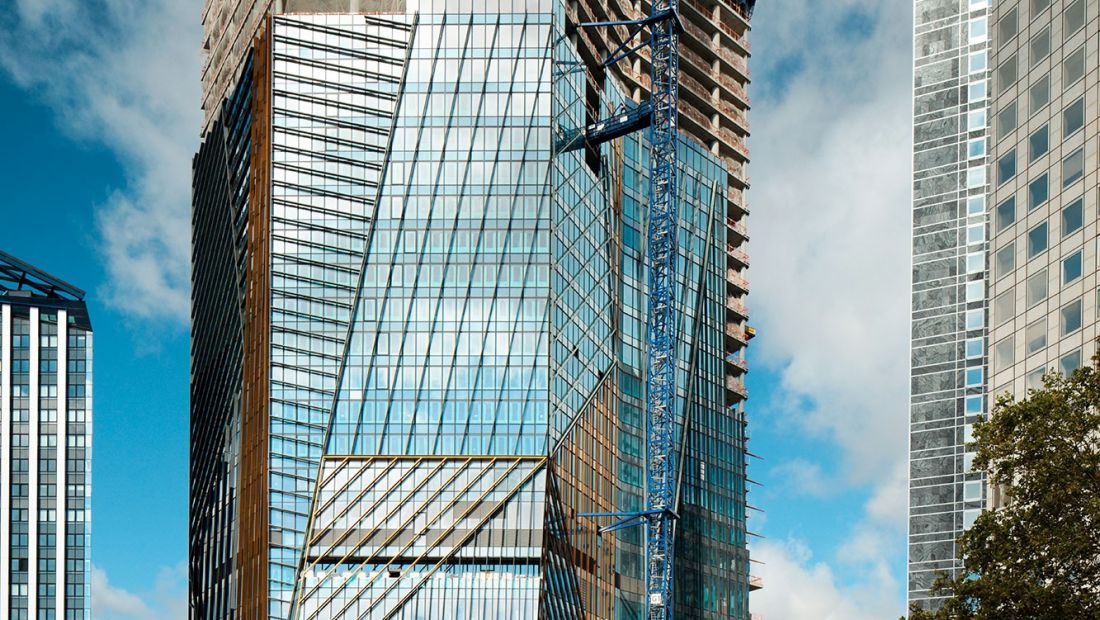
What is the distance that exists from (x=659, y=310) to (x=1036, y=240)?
9002 centimetres

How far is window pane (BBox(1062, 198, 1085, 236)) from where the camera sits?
248 ft

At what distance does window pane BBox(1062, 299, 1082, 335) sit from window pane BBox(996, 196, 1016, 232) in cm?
685

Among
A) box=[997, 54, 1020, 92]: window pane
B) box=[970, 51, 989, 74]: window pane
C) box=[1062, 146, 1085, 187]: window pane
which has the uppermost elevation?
box=[970, 51, 989, 74]: window pane

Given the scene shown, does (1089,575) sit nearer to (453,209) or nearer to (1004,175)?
(1004,175)

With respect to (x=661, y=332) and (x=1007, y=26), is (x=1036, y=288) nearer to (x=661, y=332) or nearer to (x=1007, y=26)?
(x=1007, y=26)

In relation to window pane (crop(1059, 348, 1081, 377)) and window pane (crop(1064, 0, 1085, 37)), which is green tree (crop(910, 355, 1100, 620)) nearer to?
window pane (crop(1059, 348, 1081, 377))

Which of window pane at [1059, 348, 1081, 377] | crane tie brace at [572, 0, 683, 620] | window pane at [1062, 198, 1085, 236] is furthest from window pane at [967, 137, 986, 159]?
window pane at [1059, 348, 1081, 377]

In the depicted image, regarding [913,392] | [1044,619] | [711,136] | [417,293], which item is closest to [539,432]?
[417,293]

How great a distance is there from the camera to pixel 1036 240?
79562mm

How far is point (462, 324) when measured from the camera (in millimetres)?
152500

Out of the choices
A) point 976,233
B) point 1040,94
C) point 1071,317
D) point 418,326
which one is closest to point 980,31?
point 976,233

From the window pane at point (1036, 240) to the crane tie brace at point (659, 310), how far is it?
83.7m

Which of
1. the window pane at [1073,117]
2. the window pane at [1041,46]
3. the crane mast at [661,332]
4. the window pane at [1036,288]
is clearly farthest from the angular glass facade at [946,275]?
the window pane at [1073,117]

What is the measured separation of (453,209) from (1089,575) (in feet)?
340
